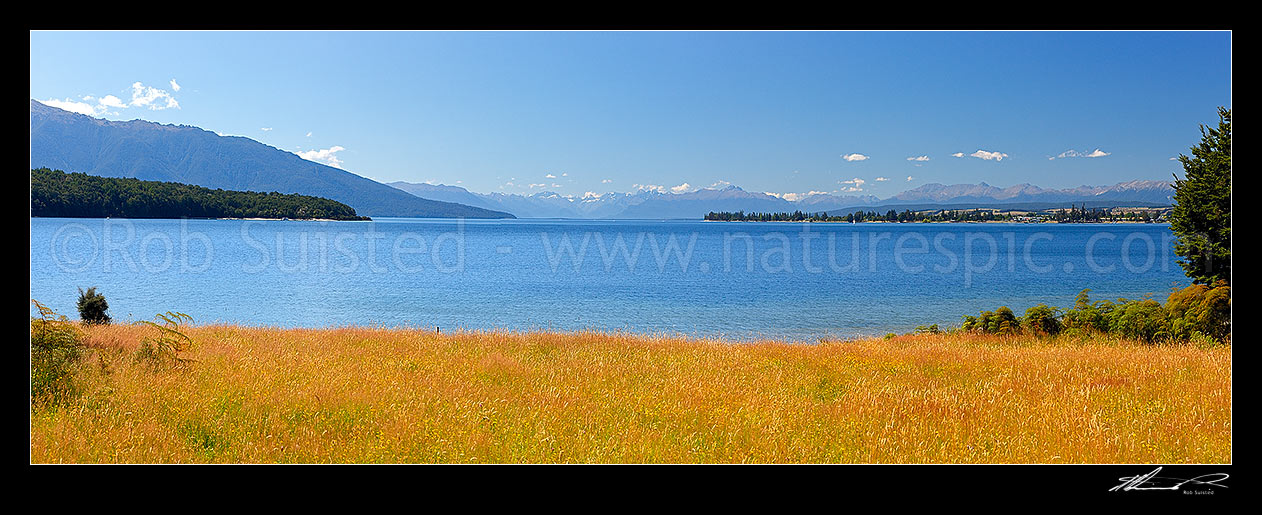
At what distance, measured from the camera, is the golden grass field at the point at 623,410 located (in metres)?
5.88

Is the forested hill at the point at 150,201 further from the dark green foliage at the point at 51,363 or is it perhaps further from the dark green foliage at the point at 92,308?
the dark green foliage at the point at 51,363

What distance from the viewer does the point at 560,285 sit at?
2032 inches

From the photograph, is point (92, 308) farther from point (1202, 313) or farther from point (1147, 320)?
point (1147, 320)

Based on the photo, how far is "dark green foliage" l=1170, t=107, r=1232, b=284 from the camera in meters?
14.8

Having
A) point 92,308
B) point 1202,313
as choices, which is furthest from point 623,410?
point 1202,313

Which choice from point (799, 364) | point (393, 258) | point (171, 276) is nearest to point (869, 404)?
point (799, 364)

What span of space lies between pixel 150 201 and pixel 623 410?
6071 inches
